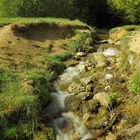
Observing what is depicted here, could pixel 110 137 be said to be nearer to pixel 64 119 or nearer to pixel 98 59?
pixel 64 119

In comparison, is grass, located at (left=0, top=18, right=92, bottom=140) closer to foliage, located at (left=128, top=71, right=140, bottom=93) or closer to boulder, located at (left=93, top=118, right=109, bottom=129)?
boulder, located at (left=93, top=118, right=109, bottom=129)

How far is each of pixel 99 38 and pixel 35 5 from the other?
299 inches

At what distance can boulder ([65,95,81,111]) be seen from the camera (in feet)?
58.1

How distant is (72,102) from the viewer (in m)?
18.1

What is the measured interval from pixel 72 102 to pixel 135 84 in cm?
333

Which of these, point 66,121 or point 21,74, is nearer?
point 66,121

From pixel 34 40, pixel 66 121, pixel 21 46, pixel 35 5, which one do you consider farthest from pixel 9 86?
pixel 35 5

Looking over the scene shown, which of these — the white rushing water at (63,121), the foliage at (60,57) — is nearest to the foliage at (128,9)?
the foliage at (60,57)

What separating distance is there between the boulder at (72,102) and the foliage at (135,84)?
275 cm

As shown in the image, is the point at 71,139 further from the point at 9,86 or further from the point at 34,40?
the point at 34,40

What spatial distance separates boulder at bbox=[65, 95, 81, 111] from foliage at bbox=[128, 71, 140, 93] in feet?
9.02

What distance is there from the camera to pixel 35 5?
3447cm

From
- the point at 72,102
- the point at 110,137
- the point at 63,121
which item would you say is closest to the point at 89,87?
the point at 72,102

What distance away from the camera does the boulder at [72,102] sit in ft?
58.1
